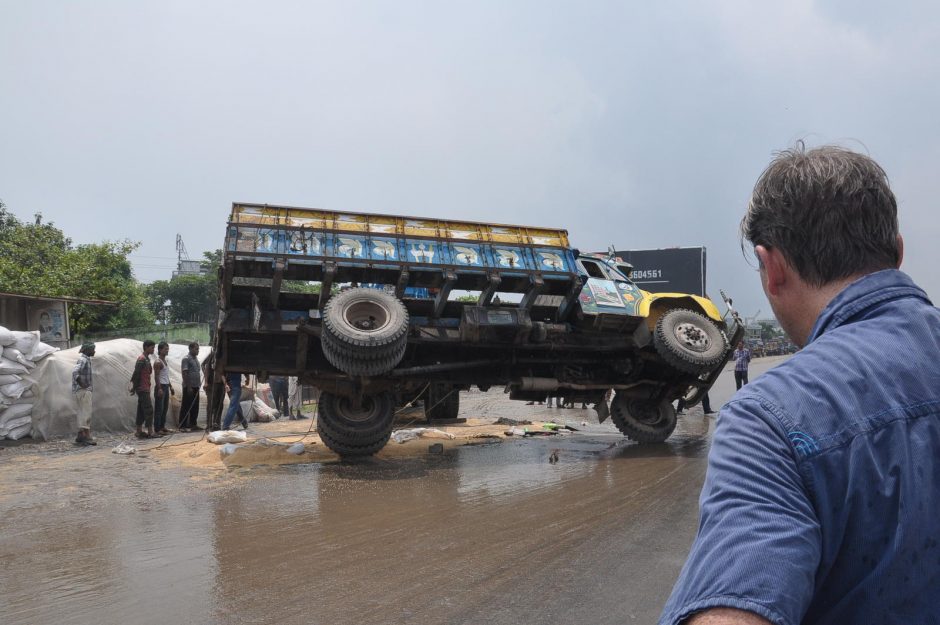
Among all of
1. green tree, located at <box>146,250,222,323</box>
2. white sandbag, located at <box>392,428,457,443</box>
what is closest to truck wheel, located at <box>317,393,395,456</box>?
white sandbag, located at <box>392,428,457,443</box>

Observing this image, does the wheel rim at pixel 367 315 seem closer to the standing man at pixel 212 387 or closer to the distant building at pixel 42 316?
the standing man at pixel 212 387

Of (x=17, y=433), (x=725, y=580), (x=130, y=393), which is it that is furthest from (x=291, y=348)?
(x=725, y=580)

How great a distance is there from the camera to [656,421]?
10.5 meters

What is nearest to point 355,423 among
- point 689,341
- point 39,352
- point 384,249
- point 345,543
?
point 384,249

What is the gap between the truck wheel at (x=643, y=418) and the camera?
10.3 m

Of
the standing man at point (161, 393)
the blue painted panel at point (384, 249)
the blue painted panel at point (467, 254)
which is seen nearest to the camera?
the blue painted panel at point (384, 249)

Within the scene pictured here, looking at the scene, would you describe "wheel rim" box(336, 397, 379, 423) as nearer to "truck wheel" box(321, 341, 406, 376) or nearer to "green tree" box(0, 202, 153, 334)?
"truck wheel" box(321, 341, 406, 376)

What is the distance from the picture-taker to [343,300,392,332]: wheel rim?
7.85 m

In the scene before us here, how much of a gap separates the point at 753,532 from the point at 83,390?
1162 centimetres

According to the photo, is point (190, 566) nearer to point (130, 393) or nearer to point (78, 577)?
point (78, 577)

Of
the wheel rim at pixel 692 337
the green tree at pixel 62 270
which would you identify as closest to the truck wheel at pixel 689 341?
the wheel rim at pixel 692 337

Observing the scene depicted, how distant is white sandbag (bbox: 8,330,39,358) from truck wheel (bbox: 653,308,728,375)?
395 inches

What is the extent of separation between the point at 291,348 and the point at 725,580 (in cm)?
828

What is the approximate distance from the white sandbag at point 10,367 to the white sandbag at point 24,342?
9.0 inches
